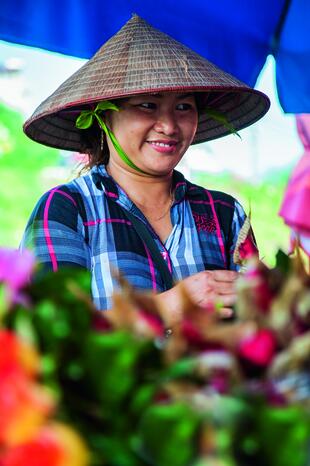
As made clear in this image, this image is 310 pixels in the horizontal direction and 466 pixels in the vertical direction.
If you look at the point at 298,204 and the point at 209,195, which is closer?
the point at 298,204

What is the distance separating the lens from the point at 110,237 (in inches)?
65.4

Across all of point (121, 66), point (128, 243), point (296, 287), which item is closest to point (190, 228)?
point (128, 243)

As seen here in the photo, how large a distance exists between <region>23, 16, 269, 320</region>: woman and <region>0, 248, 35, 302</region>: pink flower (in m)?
0.97

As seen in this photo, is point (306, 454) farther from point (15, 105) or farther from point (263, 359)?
point (15, 105)

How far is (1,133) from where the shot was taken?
4848 mm

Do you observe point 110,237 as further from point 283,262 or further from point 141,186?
point 283,262

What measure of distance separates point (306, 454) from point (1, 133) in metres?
4.59

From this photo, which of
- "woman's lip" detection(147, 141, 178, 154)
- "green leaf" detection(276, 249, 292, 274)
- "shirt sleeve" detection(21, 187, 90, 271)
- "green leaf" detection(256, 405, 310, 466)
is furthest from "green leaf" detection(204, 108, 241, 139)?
"green leaf" detection(256, 405, 310, 466)

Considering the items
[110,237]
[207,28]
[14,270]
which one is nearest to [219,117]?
[207,28]

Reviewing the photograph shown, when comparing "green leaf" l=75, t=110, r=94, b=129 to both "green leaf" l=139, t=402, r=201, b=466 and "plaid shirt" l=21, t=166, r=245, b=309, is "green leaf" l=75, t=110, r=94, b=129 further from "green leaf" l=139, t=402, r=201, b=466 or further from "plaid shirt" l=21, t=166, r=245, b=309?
"green leaf" l=139, t=402, r=201, b=466

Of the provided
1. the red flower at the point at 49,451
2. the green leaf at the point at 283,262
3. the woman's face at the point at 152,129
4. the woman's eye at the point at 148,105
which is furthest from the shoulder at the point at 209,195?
the red flower at the point at 49,451

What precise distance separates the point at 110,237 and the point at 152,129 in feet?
0.93

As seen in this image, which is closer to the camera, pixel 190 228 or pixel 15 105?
pixel 190 228

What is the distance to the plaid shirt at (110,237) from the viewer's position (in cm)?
160
